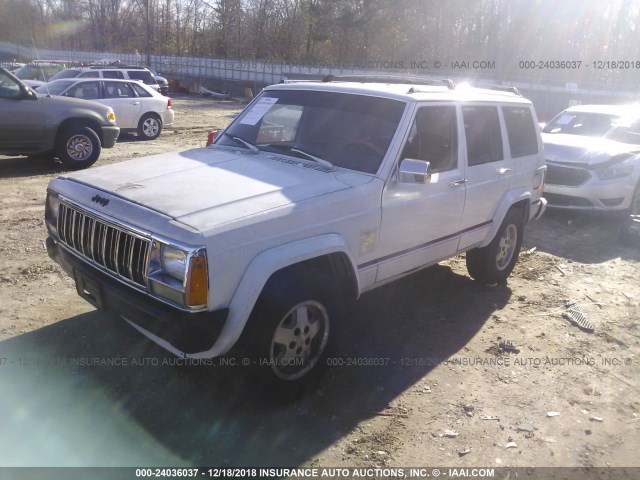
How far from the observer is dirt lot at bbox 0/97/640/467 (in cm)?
314

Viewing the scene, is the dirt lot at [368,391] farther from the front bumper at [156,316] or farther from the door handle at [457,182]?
the door handle at [457,182]

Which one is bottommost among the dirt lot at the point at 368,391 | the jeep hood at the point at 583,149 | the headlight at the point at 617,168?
the dirt lot at the point at 368,391

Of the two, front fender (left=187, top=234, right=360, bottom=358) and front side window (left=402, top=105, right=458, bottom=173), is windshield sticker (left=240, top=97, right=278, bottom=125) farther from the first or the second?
front fender (left=187, top=234, right=360, bottom=358)

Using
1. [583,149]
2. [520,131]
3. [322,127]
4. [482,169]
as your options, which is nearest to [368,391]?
[322,127]

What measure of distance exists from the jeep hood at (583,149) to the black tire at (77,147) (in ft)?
Answer: 25.9

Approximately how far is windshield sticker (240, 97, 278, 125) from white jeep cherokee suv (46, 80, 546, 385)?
0.6 inches

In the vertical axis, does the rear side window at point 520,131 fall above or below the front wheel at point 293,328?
above

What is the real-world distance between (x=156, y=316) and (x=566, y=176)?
7.33 meters

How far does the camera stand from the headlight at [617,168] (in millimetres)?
8312

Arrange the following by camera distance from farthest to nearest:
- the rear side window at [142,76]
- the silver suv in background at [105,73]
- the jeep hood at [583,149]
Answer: the rear side window at [142,76] → the silver suv in background at [105,73] → the jeep hood at [583,149]

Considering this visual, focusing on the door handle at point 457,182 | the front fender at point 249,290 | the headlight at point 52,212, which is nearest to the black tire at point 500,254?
the door handle at point 457,182

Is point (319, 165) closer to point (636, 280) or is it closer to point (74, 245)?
point (74, 245)

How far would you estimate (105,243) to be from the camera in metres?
3.32

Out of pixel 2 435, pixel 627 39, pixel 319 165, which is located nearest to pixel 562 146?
pixel 319 165
